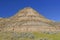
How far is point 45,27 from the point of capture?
112 meters

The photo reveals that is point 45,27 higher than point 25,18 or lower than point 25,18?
lower

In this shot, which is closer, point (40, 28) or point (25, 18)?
point (40, 28)

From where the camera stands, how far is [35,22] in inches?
4532

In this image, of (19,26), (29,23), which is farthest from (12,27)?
(29,23)

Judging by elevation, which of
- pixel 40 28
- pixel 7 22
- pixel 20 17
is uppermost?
pixel 20 17

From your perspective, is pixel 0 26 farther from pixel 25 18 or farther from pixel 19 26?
pixel 25 18

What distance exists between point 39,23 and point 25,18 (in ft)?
49.9

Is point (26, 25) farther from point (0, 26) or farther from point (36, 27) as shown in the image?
point (0, 26)

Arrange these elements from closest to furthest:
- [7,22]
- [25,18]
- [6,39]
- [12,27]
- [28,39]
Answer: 1. [6,39]
2. [28,39]
3. [12,27]
4. [7,22]
5. [25,18]

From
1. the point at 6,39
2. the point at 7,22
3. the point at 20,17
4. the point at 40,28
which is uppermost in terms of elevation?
the point at 20,17

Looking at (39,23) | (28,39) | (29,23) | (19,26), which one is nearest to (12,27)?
(19,26)

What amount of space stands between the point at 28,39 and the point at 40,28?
79145 millimetres

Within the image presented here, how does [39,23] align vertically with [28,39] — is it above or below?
above

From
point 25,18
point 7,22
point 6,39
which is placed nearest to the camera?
point 6,39
